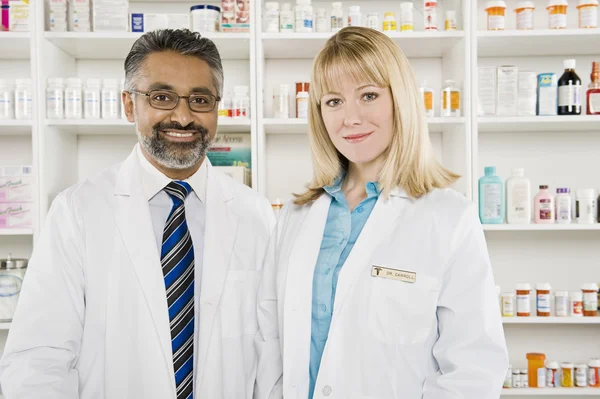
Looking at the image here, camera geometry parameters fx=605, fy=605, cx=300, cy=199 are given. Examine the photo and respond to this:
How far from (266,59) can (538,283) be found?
5.42ft

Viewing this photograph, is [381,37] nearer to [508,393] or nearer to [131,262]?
[131,262]

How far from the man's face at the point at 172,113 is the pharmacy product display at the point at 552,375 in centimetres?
178

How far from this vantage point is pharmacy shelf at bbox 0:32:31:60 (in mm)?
2523

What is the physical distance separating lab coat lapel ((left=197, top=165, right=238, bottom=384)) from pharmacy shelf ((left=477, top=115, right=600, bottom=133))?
131 cm

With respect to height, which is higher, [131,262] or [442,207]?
[442,207]

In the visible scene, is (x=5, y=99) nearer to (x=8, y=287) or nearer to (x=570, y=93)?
(x=8, y=287)

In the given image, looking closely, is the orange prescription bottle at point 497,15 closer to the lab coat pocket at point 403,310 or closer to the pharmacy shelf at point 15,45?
the lab coat pocket at point 403,310

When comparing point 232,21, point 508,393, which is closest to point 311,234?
point 232,21

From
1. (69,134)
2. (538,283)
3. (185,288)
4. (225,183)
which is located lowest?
(538,283)

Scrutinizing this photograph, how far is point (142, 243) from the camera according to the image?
5.20 feet

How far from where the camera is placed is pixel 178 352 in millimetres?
1560

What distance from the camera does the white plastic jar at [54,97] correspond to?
2.54 metres

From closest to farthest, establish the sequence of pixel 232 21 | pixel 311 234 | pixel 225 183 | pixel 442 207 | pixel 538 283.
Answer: pixel 442 207
pixel 311 234
pixel 225 183
pixel 232 21
pixel 538 283

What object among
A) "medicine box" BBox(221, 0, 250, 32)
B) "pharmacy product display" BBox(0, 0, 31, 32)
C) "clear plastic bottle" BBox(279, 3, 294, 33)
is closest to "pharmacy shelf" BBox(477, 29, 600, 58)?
"clear plastic bottle" BBox(279, 3, 294, 33)
